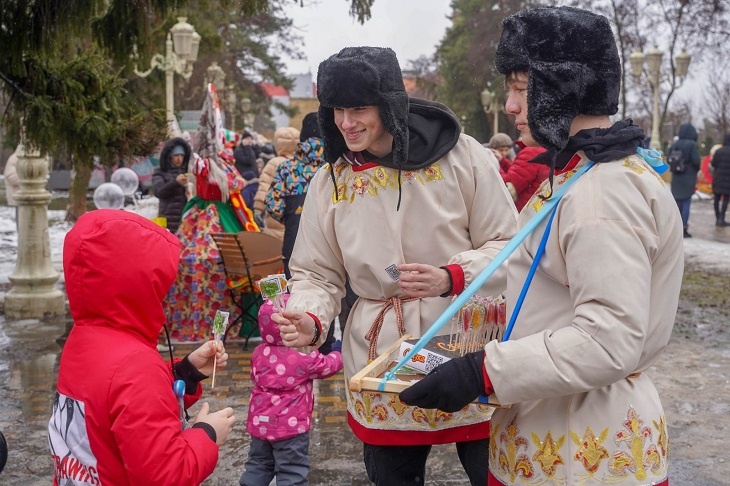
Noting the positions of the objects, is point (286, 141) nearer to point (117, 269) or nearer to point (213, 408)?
point (213, 408)

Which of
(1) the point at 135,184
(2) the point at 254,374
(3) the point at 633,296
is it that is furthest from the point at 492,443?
(1) the point at 135,184

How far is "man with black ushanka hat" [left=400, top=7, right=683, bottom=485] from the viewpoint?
208cm

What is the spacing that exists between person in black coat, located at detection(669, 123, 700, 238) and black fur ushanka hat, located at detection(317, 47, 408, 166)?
45.4 ft

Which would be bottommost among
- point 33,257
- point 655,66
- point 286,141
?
point 33,257

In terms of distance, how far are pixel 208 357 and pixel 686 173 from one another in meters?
14.6

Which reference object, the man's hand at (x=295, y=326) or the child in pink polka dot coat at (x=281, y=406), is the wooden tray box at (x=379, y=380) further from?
the child in pink polka dot coat at (x=281, y=406)

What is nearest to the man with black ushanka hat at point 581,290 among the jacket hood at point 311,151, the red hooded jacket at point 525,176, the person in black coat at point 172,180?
the jacket hood at point 311,151

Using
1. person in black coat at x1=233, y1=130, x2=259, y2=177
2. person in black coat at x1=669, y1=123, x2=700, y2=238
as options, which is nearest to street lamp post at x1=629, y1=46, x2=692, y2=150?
person in black coat at x1=669, y1=123, x2=700, y2=238

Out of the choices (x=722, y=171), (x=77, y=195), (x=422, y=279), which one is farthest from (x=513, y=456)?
(x=77, y=195)

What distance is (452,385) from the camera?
7.09 feet

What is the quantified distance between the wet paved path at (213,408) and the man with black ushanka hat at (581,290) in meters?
2.55

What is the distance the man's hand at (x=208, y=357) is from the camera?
2863 millimetres

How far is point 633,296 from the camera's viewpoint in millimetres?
2062

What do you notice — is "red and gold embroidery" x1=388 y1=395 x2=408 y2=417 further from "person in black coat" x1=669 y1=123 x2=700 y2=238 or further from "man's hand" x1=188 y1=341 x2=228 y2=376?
"person in black coat" x1=669 y1=123 x2=700 y2=238
